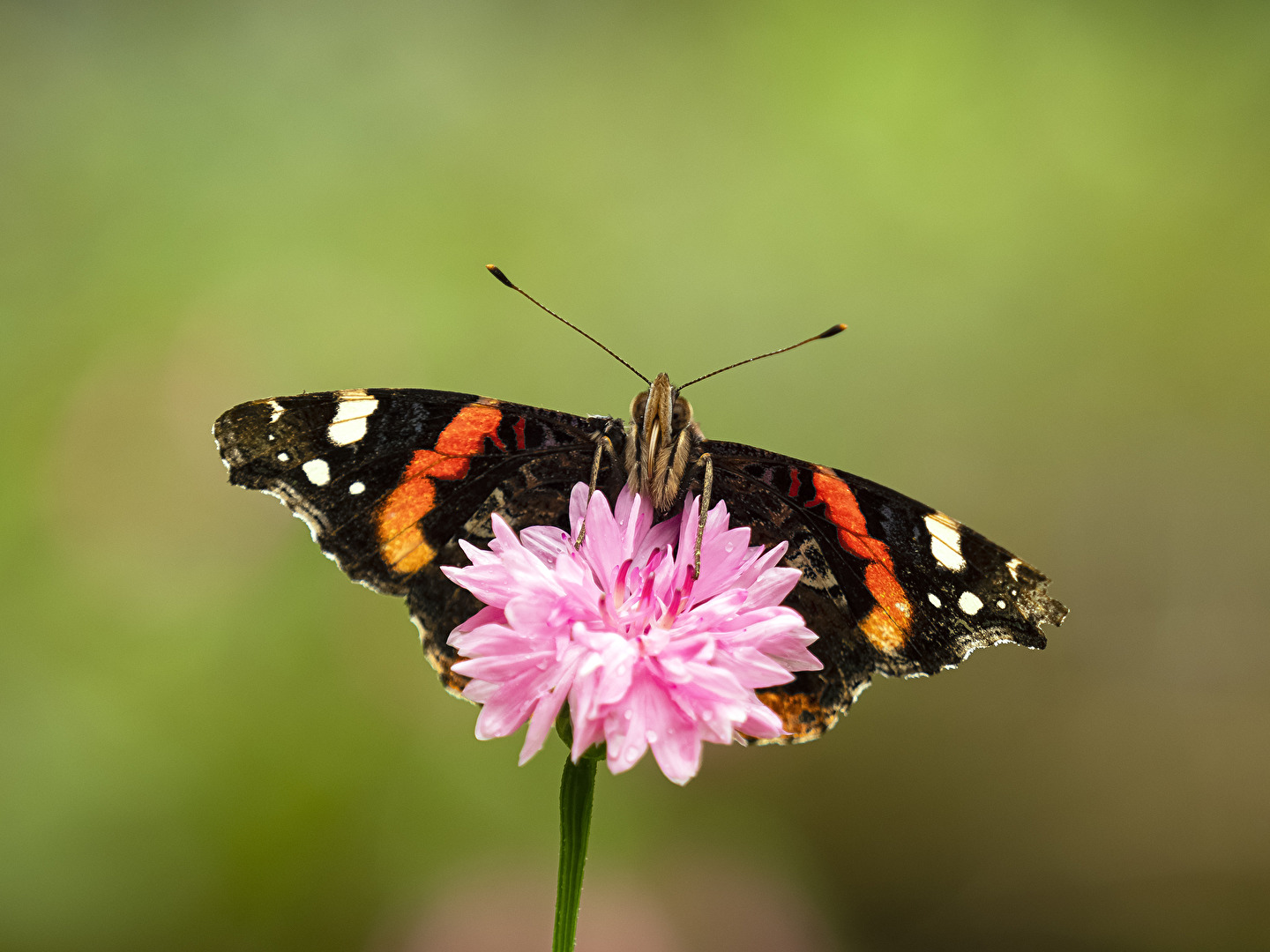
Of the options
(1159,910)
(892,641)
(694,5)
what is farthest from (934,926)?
(694,5)

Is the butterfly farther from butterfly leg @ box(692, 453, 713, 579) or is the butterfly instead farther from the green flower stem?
the green flower stem

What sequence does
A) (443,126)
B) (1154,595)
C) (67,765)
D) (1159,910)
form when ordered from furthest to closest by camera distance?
(443,126)
(1154,595)
(1159,910)
(67,765)

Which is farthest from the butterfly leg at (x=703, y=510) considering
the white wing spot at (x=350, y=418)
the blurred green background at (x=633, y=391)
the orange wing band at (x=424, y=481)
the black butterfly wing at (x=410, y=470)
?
the blurred green background at (x=633, y=391)

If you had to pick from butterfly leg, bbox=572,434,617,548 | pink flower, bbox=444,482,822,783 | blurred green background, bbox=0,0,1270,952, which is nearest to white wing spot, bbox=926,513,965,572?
pink flower, bbox=444,482,822,783

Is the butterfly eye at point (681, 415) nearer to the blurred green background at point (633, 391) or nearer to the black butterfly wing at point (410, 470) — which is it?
the black butterfly wing at point (410, 470)

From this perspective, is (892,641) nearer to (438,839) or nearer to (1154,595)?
(438,839)

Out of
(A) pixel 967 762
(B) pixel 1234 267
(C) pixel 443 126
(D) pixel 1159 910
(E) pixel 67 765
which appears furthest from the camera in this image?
(C) pixel 443 126

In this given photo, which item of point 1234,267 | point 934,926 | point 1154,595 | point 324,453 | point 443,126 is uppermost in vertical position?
point 443,126
